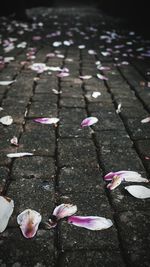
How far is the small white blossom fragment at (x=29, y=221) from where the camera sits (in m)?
1.47

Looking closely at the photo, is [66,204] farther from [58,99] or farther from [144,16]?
[144,16]

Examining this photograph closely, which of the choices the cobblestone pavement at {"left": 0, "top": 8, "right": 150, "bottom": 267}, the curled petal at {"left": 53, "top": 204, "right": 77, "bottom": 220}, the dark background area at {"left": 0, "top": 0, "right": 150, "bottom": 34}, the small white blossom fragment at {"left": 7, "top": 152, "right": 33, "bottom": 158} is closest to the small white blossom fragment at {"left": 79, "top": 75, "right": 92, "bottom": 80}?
the cobblestone pavement at {"left": 0, "top": 8, "right": 150, "bottom": 267}

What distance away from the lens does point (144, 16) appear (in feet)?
30.3

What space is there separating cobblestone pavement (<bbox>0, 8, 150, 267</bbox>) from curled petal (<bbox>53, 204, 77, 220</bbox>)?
0.12 ft

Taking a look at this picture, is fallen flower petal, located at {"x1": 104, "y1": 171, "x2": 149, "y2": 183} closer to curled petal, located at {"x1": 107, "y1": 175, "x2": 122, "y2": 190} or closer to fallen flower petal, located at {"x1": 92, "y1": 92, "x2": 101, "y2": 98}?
curled petal, located at {"x1": 107, "y1": 175, "x2": 122, "y2": 190}

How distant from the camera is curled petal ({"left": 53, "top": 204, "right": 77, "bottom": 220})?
Answer: 5.20ft

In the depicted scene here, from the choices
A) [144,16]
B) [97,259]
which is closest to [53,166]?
[97,259]

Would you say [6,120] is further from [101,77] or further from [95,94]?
[101,77]

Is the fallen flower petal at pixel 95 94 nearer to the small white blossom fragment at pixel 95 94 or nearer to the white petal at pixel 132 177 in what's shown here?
the small white blossom fragment at pixel 95 94

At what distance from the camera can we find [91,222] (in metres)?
1.54

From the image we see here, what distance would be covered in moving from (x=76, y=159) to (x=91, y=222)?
0.64 m

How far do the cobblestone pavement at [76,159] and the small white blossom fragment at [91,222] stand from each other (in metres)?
0.03

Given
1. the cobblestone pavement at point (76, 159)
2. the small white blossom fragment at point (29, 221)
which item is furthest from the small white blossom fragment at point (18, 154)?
the small white blossom fragment at point (29, 221)

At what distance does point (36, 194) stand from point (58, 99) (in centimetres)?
163
